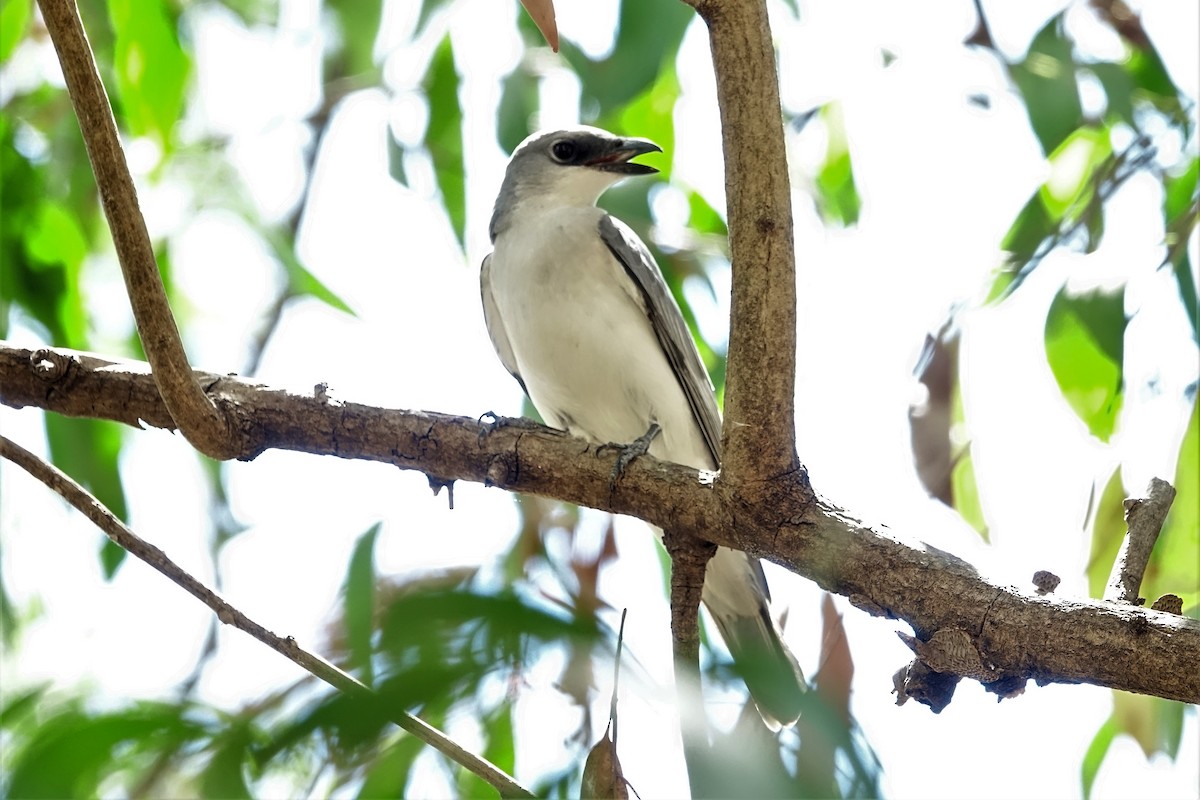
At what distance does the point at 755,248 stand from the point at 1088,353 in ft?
5.24

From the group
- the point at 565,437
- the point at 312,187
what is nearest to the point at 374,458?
the point at 565,437

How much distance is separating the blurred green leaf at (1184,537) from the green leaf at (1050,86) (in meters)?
0.85

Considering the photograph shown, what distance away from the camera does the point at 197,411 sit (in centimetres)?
245

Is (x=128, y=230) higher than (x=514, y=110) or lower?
lower

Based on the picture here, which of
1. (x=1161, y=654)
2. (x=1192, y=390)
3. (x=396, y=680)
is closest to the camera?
(x=396, y=680)

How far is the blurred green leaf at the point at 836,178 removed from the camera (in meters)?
4.40

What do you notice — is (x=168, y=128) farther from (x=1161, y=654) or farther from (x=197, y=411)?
(x=1161, y=654)

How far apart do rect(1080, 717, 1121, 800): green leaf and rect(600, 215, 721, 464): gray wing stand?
141cm

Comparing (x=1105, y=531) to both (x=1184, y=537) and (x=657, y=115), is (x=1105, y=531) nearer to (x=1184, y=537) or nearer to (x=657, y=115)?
(x=1184, y=537)

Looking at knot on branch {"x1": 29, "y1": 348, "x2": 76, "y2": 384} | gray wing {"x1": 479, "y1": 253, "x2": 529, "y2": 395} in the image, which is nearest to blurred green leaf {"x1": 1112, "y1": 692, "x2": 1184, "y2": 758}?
gray wing {"x1": 479, "y1": 253, "x2": 529, "y2": 395}

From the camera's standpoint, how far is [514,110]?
12.7 ft

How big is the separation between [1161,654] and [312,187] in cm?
485

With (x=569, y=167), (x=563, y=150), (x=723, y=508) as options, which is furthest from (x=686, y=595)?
(x=563, y=150)

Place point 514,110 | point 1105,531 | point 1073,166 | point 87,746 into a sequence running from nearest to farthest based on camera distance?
point 87,746, point 1105,531, point 514,110, point 1073,166
